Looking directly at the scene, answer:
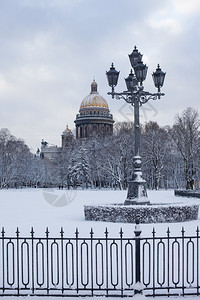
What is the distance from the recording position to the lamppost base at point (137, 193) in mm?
16047

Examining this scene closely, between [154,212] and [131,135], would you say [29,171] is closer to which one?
[131,135]

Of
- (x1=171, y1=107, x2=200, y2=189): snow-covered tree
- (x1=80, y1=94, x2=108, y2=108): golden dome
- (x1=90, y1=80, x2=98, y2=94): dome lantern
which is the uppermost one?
(x1=90, y1=80, x2=98, y2=94): dome lantern

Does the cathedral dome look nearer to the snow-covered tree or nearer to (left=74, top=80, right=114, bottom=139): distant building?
(left=74, top=80, right=114, bottom=139): distant building

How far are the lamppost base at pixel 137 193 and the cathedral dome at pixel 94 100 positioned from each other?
116913 mm

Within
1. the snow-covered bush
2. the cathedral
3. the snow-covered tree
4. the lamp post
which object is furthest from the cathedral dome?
the snow-covered bush

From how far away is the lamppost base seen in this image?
52.6 ft

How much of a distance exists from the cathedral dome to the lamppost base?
11691 cm

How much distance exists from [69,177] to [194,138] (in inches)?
1049

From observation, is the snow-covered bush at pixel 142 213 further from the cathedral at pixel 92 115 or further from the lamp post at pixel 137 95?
the cathedral at pixel 92 115

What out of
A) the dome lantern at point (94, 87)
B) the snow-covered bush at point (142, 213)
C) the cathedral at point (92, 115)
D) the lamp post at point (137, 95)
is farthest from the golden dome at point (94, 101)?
the snow-covered bush at point (142, 213)

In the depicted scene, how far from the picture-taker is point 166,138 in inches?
2488

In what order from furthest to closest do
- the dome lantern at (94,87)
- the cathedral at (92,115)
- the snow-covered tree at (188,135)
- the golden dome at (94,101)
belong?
the dome lantern at (94,87), the golden dome at (94,101), the cathedral at (92,115), the snow-covered tree at (188,135)

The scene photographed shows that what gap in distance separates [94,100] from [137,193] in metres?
119

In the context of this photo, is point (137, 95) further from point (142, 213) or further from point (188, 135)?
point (188, 135)
